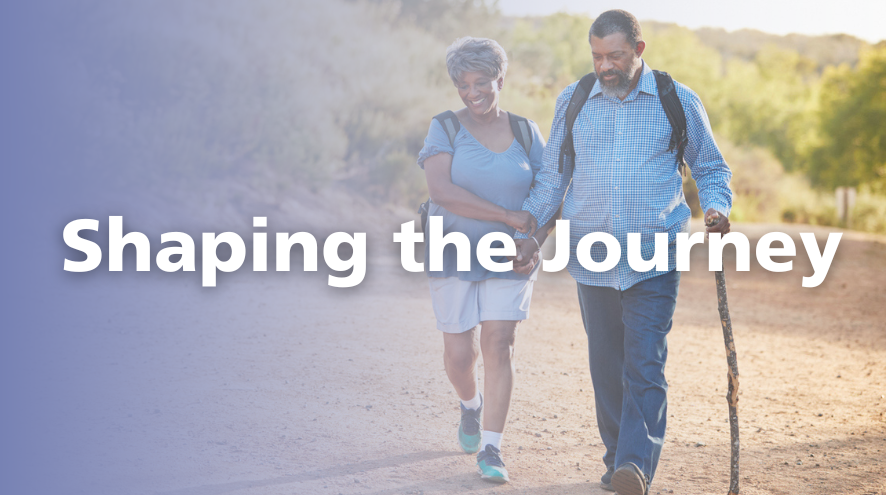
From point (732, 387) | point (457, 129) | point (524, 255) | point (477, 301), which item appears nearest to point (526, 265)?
point (524, 255)

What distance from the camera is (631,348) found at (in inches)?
146

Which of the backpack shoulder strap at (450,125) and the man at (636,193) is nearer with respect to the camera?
the man at (636,193)

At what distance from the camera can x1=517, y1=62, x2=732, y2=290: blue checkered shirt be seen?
370 cm

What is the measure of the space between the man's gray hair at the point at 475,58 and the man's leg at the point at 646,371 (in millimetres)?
1226

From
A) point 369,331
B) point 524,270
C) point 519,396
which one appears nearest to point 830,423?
point 519,396

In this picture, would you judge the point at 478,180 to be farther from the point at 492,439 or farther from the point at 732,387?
the point at 732,387

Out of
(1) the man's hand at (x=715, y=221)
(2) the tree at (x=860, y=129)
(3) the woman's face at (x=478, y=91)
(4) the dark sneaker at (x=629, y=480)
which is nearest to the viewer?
(4) the dark sneaker at (x=629, y=480)

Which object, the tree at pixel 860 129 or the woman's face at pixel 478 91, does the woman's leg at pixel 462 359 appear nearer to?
the woman's face at pixel 478 91

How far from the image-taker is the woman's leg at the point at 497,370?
4.05m

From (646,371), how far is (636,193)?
0.78 m

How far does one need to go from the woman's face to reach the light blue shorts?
0.83m

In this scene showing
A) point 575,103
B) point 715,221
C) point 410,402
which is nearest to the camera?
point 715,221

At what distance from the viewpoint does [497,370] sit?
407 cm

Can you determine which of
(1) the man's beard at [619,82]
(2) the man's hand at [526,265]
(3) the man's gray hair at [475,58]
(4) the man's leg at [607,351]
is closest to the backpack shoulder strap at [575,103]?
(1) the man's beard at [619,82]
